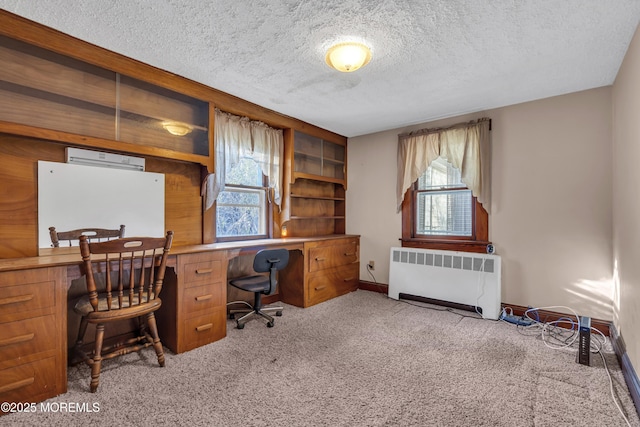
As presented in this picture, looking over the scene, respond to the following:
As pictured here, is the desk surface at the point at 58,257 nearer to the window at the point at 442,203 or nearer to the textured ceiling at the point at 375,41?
the textured ceiling at the point at 375,41

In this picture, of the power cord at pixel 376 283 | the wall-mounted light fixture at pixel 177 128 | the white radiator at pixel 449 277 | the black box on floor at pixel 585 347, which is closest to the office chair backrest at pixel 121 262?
the wall-mounted light fixture at pixel 177 128

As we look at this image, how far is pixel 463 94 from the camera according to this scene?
3.09 m

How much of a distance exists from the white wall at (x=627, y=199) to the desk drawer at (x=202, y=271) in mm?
2954

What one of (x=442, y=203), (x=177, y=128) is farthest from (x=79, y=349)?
(x=442, y=203)

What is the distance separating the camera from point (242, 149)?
11.0 ft

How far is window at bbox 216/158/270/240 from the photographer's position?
3.39 metres

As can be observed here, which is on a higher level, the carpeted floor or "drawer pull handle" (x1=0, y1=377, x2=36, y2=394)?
"drawer pull handle" (x1=0, y1=377, x2=36, y2=394)

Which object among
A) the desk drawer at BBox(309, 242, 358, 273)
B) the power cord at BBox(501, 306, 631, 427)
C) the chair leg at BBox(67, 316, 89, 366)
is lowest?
the power cord at BBox(501, 306, 631, 427)

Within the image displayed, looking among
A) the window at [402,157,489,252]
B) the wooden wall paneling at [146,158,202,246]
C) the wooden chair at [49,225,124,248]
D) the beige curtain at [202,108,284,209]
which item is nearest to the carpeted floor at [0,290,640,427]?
the wooden chair at [49,225,124,248]

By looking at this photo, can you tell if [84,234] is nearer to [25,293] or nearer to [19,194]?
[19,194]

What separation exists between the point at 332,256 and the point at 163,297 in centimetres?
210

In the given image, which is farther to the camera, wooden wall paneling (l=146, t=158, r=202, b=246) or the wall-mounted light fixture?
wooden wall paneling (l=146, t=158, r=202, b=246)

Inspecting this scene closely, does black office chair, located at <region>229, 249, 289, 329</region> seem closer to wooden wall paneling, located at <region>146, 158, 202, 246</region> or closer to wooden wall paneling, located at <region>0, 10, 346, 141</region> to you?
wooden wall paneling, located at <region>146, 158, 202, 246</region>

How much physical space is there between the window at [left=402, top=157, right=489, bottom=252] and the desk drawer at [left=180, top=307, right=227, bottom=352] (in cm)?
257
